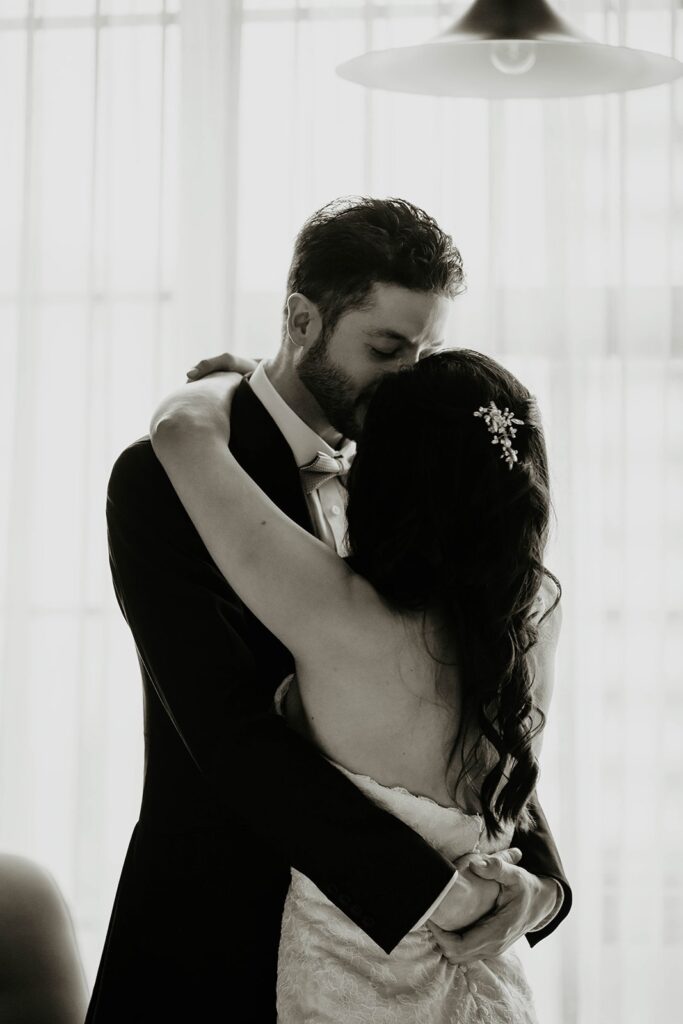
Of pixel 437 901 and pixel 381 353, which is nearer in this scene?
pixel 437 901

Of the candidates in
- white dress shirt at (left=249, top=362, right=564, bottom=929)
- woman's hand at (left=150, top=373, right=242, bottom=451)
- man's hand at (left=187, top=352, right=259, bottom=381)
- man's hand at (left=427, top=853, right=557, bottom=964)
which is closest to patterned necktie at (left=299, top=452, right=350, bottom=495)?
white dress shirt at (left=249, top=362, right=564, bottom=929)

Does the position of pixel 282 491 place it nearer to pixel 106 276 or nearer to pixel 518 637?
pixel 518 637

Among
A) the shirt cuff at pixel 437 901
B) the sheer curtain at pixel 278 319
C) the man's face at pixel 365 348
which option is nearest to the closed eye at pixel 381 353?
the man's face at pixel 365 348

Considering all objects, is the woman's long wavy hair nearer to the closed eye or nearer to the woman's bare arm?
the woman's bare arm

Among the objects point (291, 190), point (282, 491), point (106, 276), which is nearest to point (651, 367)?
point (291, 190)

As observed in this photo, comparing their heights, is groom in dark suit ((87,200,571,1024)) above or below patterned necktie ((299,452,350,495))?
below

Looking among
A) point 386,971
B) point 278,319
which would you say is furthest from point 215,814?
point 278,319

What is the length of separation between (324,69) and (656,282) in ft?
3.24

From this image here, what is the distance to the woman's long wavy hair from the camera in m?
1.19

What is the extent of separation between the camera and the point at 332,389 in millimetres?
1526

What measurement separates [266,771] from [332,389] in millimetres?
589

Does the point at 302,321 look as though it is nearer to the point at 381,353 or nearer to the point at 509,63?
the point at 381,353

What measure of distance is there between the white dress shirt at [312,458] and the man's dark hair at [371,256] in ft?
0.43

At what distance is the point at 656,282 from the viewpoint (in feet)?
8.91
